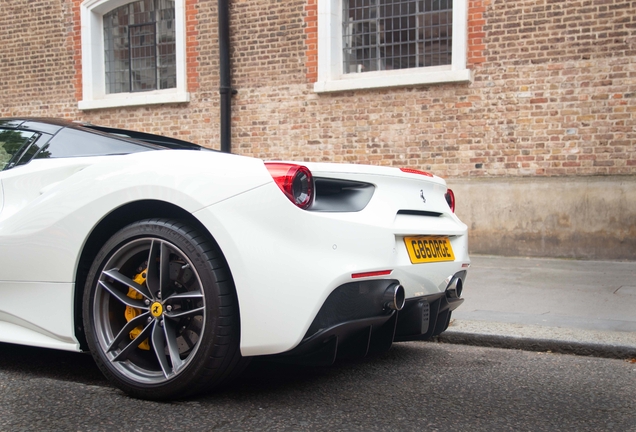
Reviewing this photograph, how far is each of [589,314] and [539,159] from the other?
4098 millimetres

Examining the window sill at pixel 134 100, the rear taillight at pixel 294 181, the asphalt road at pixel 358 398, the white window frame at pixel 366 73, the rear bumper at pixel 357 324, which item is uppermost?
the white window frame at pixel 366 73

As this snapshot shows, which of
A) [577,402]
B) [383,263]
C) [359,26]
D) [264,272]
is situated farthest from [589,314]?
[359,26]

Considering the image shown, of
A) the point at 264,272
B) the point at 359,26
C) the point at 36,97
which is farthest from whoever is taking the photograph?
the point at 36,97

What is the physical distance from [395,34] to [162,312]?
303 inches

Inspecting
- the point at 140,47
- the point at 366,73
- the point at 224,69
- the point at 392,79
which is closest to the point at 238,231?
the point at 392,79

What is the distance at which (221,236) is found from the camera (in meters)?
2.92

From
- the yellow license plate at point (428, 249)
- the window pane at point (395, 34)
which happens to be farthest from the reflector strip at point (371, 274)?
the window pane at point (395, 34)

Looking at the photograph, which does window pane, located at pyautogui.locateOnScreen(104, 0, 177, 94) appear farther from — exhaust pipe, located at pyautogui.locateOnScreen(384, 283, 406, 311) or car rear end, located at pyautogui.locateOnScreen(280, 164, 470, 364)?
exhaust pipe, located at pyautogui.locateOnScreen(384, 283, 406, 311)

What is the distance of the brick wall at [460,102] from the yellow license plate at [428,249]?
581 centimetres

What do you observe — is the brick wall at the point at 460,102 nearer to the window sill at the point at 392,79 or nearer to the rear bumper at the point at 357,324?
the window sill at the point at 392,79

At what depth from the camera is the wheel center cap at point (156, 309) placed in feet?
10.3

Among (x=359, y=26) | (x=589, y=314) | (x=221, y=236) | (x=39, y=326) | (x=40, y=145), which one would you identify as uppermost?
(x=359, y=26)

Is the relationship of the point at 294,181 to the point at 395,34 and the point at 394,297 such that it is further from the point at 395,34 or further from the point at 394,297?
the point at 395,34

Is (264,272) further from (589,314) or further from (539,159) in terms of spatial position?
(539,159)
